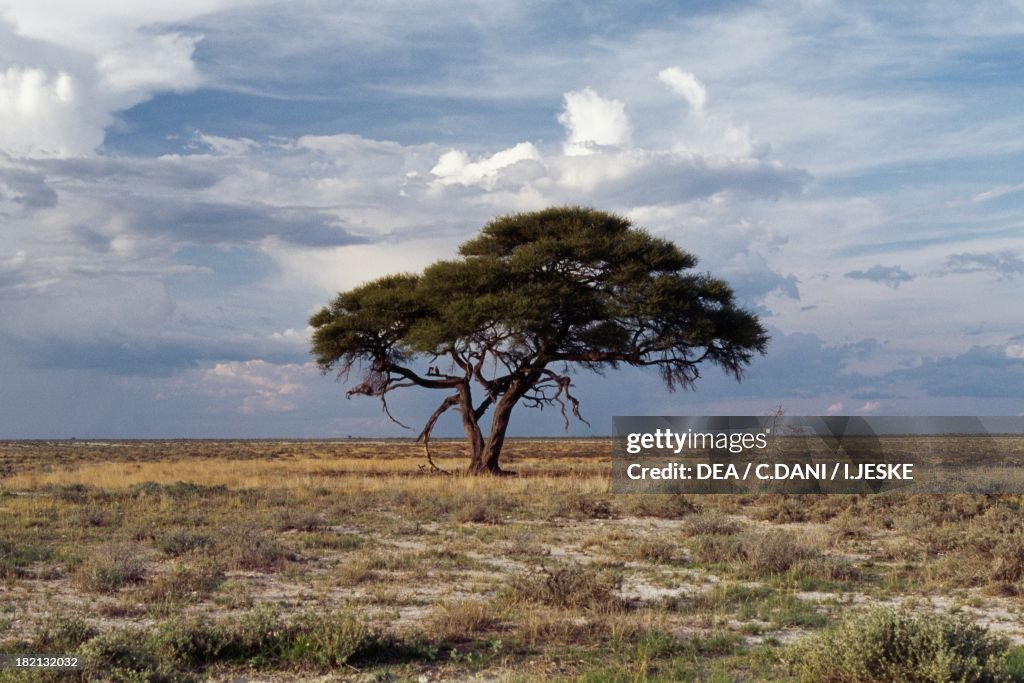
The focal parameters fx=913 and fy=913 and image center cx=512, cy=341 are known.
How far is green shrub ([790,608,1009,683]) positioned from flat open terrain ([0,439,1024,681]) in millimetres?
229

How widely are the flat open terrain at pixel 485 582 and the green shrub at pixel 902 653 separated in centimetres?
23

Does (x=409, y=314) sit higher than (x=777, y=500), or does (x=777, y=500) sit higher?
(x=409, y=314)

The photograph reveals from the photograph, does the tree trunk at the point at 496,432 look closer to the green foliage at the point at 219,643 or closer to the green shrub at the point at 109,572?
the green shrub at the point at 109,572

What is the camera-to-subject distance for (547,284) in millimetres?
32281

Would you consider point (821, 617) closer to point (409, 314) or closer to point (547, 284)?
point (547, 284)

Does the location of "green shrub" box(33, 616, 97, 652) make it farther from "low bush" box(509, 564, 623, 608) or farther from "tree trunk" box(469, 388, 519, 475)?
"tree trunk" box(469, 388, 519, 475)

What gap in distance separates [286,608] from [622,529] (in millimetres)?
9079

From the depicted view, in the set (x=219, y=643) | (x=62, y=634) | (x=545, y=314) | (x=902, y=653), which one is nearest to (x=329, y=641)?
(x=219, y=643)

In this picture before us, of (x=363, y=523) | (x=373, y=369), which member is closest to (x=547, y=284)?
(x=373, y=369)

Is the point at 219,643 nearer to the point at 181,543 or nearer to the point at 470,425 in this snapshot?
the point at 181,543

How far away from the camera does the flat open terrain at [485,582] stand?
27.7ft

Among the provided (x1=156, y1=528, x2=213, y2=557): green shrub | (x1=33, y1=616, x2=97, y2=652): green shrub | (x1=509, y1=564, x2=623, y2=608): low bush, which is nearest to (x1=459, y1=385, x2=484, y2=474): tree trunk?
(x1=156, y1=528, x2=213, y2=557): green shrub

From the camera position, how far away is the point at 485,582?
40.3 feet

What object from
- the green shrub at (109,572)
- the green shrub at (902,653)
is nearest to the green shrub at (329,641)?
the green shrub at (902,653)
